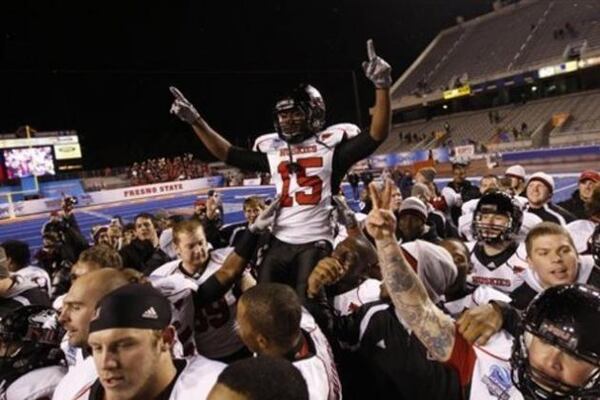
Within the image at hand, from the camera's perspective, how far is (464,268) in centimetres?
296

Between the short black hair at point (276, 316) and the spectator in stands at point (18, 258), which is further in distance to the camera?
the spectator in stands at point (18, 258)

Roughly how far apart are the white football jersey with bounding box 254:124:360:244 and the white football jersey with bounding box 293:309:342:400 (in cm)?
108

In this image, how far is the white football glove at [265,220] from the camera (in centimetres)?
325

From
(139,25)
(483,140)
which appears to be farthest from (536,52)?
(139,25)

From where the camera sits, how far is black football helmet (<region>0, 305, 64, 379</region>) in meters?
2.52

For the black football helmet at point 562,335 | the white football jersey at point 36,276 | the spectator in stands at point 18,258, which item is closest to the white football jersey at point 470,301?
the black football helmet at point 562,335

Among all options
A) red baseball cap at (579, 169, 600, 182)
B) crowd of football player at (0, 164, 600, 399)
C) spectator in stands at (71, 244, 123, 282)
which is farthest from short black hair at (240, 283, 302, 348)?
red baseball cap at (579, 169, 600, 182)

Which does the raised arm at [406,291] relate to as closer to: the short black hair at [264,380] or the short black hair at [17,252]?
the short black hair at [264,380]

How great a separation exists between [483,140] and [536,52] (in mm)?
6263

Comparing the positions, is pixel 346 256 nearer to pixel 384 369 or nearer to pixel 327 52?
pixel 384 369

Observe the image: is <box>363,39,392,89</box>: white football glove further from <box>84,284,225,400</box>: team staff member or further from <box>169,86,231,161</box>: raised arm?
<box>84,284,225,400</box>: team staff member

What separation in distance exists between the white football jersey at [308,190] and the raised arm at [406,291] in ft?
3.49

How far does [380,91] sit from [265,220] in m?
1.01

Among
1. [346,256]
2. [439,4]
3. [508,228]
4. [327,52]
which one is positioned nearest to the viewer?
[346,256]
